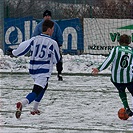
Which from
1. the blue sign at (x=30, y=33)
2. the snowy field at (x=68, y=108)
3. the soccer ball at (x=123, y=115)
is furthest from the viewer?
the blue sign at (x=30, y=33)

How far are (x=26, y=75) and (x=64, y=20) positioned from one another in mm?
3301

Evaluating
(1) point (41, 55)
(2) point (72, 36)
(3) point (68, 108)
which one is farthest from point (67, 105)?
(2) point (72, 36)

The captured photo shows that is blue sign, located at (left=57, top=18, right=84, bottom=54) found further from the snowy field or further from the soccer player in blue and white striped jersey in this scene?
the soccer player in blue and white striped jersey

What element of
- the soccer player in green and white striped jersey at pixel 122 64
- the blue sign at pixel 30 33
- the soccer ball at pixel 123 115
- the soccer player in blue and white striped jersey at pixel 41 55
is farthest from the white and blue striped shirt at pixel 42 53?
the blue sign at pixel 30 33

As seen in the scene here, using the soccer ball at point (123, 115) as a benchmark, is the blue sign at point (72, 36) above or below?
above

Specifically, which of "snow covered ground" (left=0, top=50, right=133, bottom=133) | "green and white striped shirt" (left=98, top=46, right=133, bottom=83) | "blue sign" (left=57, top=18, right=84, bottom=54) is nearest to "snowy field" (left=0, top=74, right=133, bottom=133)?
"snow covered ground" (left=0, top=50, right=133, bottom=133)

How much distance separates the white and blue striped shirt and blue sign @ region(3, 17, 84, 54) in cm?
874

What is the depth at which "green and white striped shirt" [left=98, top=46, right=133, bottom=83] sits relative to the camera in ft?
27.9

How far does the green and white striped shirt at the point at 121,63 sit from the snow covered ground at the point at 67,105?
63 cm

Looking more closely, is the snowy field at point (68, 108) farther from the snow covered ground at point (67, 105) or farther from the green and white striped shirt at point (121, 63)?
the green and white striped shirt at point (121, 63)

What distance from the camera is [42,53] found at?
8.51 meters

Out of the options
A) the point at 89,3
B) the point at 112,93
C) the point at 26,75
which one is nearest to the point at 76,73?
the point at 26,75

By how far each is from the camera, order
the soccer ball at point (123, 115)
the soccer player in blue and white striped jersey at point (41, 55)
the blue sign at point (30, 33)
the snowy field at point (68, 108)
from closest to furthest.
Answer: the snowy field at point (68, 108)
the soccer ball at point (123, 115)
the soccer player in blue and white striped jersey at point (41, 55)
the blue sign at point (30, 33)

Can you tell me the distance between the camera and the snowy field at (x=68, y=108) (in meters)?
7.74
